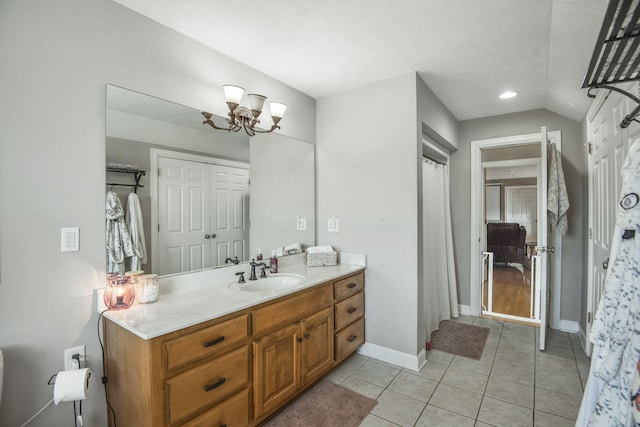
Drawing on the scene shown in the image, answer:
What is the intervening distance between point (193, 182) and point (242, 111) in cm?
63

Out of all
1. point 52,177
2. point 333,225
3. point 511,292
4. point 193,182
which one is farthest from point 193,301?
point 511,292

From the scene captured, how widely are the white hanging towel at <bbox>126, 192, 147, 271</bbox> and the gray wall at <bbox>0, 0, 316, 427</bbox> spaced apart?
15cm

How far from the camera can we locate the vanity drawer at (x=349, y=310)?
2395 mm

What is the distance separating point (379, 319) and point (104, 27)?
275cm

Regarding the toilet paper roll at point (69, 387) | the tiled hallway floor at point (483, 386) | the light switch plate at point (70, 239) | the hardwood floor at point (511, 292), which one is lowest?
the tiled hallway floor at point (483, 386)

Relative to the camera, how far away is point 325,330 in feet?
7.36

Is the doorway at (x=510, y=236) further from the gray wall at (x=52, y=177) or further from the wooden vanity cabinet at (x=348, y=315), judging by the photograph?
the gray wall at (x=52, y=177)

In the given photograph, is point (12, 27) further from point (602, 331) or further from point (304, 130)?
point (602, 331)

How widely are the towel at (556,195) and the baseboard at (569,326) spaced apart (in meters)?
1.00

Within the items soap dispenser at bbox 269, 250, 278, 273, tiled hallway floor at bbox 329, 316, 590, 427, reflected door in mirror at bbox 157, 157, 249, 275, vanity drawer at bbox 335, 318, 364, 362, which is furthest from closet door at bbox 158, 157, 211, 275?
tiled hallway floor at bbox 329, 316, 590, 427

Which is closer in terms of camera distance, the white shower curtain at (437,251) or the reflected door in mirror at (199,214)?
the reflected door in mirror at (199,214)

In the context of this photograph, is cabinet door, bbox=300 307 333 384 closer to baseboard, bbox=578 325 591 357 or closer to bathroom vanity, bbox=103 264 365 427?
bathroom vanity, bbox=103 264 365 427

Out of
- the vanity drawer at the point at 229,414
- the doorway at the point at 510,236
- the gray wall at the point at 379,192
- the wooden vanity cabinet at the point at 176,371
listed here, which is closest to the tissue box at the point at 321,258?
the gray wall at the point at 379,192

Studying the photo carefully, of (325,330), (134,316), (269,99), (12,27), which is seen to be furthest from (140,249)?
(269,99)
